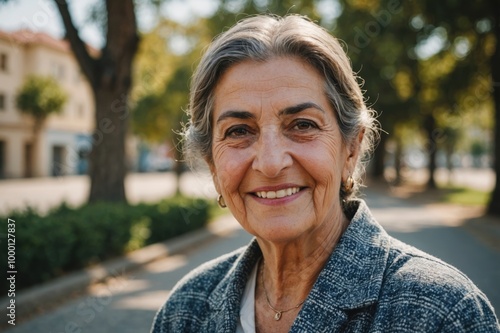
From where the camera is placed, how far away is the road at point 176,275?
241 inches

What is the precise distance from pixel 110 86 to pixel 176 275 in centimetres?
458

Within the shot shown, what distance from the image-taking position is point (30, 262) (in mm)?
7016

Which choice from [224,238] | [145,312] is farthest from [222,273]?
[224,238]

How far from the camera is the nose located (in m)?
1.83

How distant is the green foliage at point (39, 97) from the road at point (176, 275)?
29.7 meters

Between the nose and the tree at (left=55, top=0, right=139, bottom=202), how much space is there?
32.6 feet

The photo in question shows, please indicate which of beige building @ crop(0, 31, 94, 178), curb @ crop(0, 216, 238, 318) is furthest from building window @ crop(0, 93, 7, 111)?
curb @ crop(0, 216, 238, 318)

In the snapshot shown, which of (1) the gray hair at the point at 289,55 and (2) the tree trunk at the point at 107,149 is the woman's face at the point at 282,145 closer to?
(1) the gray hair at the point at 289,55

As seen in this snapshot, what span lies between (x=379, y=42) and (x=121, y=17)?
42.1 feet

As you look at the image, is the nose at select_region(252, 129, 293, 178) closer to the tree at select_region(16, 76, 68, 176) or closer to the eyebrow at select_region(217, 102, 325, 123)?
the eyebrow at select_region(217, 102, 325, 123)

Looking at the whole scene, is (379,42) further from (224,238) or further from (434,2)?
(224,238)

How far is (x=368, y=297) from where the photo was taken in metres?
1.64

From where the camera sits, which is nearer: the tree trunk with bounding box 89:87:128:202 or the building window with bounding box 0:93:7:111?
the tree trunk with bounding box 89:87:128:202

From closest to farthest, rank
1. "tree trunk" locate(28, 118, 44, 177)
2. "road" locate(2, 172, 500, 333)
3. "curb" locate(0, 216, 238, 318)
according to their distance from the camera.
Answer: "road" locate(2, 172, 500, 333) < "curb" locate(0, 216, 238, 318) < "tree trunk" locate(28, 118, 44, 177)
